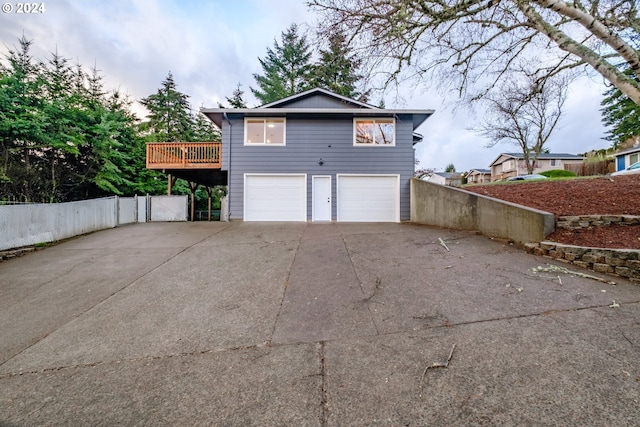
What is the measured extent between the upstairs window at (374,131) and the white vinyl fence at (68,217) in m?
9.14

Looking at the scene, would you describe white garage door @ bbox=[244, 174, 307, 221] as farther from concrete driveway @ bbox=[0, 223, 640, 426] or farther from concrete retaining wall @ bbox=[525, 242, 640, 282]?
concrete retaining wall @ bbox=[525, 242, 640, 282]

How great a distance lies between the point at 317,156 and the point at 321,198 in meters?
1.74

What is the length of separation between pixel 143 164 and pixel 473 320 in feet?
57.6

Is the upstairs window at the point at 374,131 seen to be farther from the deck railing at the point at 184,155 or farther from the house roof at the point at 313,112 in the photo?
the deck railing at the point at 184,155

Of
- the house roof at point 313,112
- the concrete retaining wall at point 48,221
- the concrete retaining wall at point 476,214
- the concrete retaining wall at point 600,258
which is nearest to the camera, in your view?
the concrete retaining wall at point 600,258

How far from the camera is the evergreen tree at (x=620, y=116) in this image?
2328 centimetres

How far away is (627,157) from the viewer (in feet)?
71.2

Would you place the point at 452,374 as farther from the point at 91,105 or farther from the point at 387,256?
the point at 91,105

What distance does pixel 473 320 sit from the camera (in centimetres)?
260

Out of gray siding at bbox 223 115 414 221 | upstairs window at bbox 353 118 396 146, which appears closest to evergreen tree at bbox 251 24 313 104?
gray siding at bbox 223 115 414 221

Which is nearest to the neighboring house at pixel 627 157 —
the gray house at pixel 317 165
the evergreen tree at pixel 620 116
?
the evergreen tree at pixel 620 116

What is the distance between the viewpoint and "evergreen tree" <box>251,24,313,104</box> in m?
20.4

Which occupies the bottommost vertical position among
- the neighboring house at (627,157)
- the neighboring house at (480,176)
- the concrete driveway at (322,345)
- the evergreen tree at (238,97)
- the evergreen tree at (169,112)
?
the concrete driveway at (322,345)

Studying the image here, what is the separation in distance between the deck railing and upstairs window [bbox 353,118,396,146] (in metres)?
6.26
